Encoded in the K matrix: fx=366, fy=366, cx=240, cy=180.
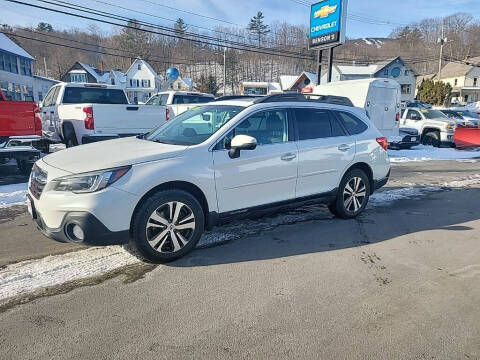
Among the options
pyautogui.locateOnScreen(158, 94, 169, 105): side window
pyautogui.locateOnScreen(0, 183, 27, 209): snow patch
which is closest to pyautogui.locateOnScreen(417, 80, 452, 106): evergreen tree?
pyautogui.locateOnScreen(158, 94, 169, 105): side window

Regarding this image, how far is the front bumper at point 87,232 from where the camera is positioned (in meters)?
3.33

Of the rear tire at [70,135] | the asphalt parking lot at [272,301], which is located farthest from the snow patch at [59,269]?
the rear tire at [70,135]

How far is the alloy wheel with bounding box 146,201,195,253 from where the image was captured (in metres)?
3.68

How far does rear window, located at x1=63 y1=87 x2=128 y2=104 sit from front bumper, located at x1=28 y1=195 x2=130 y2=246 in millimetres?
7565

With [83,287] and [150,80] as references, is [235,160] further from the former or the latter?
[150,80]

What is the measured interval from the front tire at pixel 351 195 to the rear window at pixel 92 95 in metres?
7.89

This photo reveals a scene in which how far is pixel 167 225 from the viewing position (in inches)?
147

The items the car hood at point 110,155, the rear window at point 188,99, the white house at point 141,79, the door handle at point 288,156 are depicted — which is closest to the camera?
the car hood at point 110,155

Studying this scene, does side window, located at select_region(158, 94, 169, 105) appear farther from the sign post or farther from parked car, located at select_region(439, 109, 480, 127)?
parked car, located at select_region(439, 109, 480, 127)

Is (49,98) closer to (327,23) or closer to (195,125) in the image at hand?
(195,125)

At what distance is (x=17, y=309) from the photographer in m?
2.96

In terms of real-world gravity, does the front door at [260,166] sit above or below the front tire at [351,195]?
above

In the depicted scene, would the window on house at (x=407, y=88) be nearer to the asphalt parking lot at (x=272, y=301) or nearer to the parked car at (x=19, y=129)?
the asphalt parking lot at (x=272, y=301)

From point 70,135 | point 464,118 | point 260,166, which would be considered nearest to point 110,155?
point 260,166
